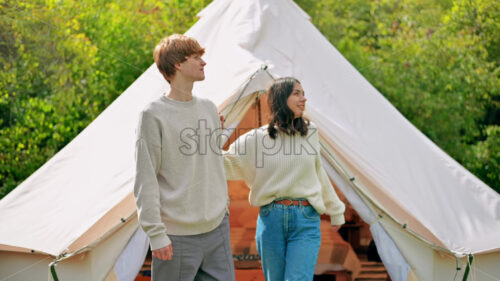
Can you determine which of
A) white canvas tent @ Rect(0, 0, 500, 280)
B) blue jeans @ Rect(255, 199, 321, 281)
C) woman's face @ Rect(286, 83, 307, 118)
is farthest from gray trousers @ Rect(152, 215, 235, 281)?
white canvas tent @ Rect(0, 0, 500, 280)

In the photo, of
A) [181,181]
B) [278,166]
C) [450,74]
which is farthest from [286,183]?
[450,74]

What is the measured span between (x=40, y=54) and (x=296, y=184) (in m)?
4.61

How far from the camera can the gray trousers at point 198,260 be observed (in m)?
1.95

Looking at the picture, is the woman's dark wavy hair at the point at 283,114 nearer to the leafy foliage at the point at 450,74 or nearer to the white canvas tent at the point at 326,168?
the white canvas tent at the point at 326,168

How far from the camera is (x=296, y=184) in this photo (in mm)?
2447

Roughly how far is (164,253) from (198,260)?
0.45ft

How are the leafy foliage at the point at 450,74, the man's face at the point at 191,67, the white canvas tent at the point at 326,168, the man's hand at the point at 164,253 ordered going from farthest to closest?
the leafy foliage at the point at 450,74 < the white canvas tent at the point at 326,168 < the man's face at the point at 191,67 < the man's hand at the point at 164,253

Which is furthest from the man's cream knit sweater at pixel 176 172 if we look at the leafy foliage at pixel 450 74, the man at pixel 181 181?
the leafy foliage at pixel 450 74

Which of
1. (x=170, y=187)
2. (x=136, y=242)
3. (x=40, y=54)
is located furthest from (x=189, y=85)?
(x=40, y=54)

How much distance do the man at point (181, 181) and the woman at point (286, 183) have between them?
1.28 ft

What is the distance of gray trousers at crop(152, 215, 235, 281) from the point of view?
1.95 metres

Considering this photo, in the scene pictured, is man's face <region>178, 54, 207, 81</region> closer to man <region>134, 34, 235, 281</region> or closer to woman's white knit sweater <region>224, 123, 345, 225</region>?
man <region>134, 34, 235, 281</region>

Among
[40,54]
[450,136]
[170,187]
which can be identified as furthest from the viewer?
[450,136]

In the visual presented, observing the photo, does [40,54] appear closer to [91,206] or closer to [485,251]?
[91,206]
